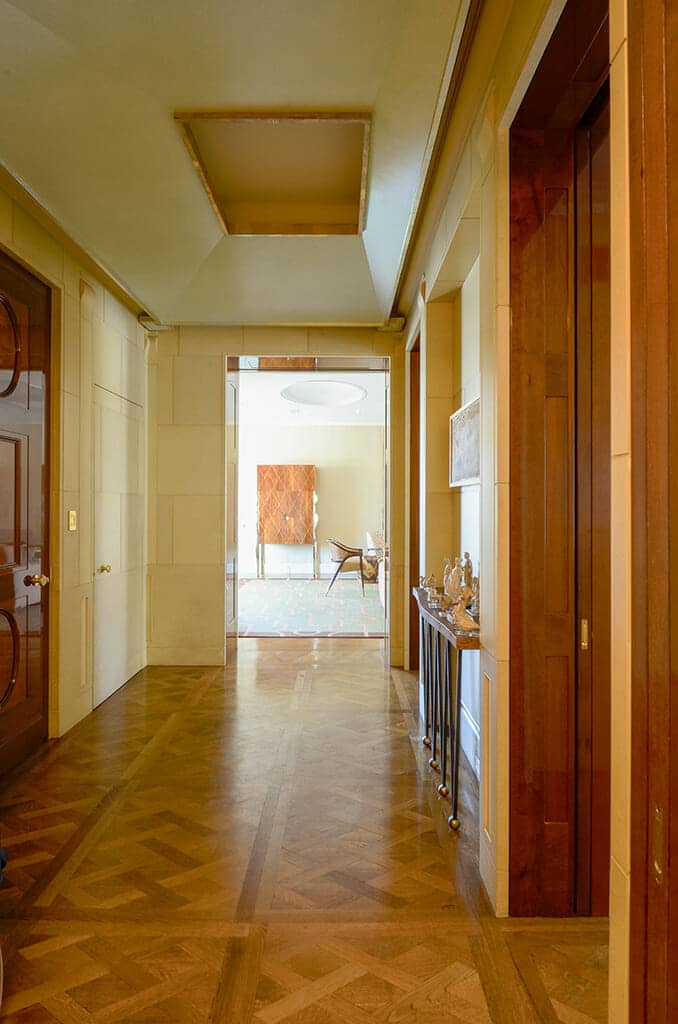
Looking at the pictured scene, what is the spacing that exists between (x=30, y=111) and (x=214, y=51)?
88cm

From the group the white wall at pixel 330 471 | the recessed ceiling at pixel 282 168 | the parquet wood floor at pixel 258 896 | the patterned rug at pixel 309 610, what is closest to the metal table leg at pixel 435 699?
the parquet wood floor at pixel 258 896

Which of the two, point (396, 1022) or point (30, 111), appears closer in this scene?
point (396, 1022)

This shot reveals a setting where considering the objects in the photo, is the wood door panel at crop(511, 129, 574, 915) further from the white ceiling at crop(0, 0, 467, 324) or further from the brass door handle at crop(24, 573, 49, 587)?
the brass door handle at crop(24, 573, 49, 587)

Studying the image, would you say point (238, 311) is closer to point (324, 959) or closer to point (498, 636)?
point (498, 636)

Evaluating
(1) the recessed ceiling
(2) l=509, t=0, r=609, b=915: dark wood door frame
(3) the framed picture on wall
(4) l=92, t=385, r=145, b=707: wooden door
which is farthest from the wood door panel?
(4) l=92, t=385, r=145, b=707: wooden door

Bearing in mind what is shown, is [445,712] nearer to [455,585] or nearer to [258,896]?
[455,585]

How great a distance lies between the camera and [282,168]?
4.10 meters

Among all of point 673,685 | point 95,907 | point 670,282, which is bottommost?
point 95,907

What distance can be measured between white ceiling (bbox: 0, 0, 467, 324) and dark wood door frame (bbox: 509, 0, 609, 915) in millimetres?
690

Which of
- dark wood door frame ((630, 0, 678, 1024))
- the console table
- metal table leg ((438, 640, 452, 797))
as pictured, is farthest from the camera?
metal table leg ((438, 640, 452, 797))

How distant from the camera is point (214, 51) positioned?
2689mm

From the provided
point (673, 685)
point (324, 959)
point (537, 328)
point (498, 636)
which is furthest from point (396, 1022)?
point (537, 328)

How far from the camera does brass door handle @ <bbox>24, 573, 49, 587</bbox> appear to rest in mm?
3619

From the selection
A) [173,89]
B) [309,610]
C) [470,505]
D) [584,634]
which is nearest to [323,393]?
[309,610]
